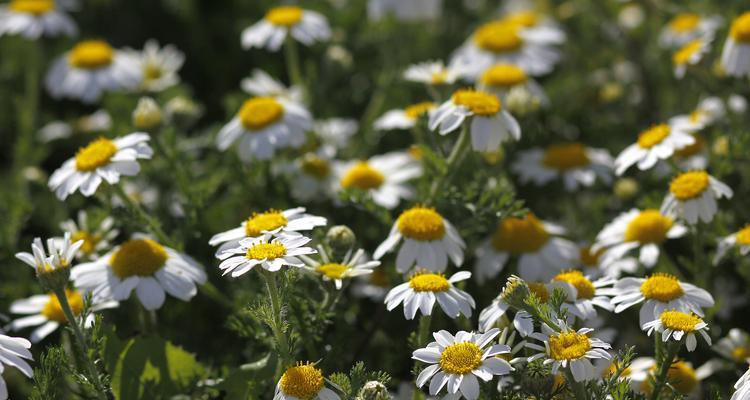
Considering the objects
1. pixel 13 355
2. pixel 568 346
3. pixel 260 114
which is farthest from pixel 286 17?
pixel 568 346

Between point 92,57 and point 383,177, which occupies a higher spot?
point 92,57

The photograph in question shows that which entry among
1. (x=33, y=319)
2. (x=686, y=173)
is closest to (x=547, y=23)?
(x=686, y=173)

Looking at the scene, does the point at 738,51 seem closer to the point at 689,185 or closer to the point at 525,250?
the point at 689,185

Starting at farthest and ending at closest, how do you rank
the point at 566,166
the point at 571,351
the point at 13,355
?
the point at 566,166
the point at 13,355
the point at 571,351

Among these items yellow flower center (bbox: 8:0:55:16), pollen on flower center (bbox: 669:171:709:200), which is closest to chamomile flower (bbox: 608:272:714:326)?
pollen on flower center (bbox: 669:171:709:200)

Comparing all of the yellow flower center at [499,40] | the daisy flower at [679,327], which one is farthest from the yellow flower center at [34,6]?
the daisy flower at [679,327]

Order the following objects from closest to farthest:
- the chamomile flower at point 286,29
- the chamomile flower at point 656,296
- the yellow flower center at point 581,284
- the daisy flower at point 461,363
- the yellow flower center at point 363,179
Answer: the daisy flower at point 461,363 → the chamomile flower at point 656,296 → the yellow flower center at point 581,284 → the yellow flower center at point 363,179 → the chamomile flower at point 286,29

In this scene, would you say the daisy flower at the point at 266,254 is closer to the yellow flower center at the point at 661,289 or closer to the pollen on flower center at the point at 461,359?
the pollen on flower center at the point at 461,359

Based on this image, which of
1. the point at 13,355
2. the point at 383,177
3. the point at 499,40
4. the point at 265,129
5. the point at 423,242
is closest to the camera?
the point at 13,355
